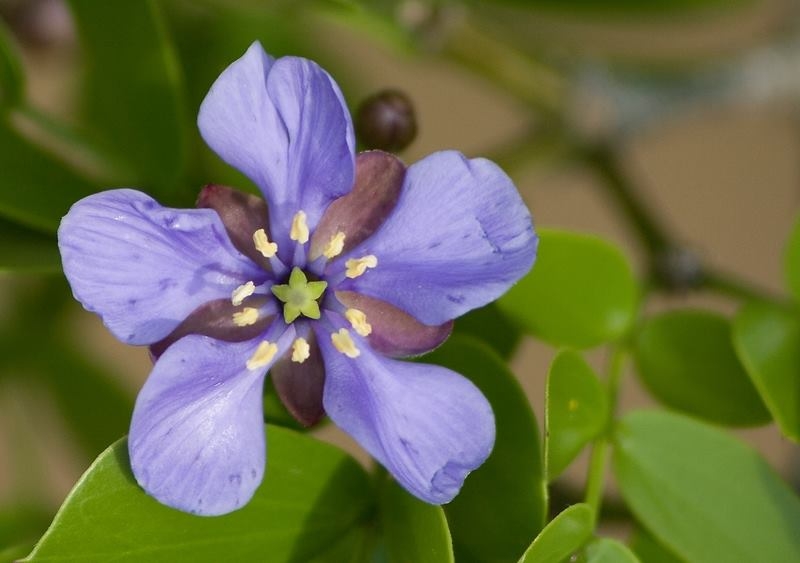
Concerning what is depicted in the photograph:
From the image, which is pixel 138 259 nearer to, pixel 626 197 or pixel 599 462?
pixel 599 462

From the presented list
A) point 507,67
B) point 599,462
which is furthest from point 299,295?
point 507,67

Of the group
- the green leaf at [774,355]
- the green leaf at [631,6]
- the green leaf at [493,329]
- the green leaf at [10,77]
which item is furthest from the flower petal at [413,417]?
the green leaf at [631,6]

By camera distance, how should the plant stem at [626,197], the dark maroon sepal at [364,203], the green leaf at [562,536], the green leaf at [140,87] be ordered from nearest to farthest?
1. the green leaf at [562,536]
2. the dark maroon sepal at [364,203]
3. the green leaf at [140,87]
4. the plant stem at [626,197]

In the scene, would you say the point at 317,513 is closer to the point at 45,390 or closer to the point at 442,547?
the point at 442,547

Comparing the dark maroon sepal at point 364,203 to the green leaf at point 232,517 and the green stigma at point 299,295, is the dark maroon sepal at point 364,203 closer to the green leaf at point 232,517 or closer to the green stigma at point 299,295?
the green stigma at point 299,295

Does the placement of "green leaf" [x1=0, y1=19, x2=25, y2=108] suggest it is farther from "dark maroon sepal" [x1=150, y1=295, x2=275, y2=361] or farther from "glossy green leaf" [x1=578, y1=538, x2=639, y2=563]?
"glossy green leaf" [x1=578, y1=538, x2=639, y2=563]
